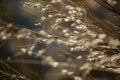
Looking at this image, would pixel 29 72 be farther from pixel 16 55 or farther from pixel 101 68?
pixel 101 68

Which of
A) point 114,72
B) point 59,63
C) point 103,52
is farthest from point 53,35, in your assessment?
point 114,72

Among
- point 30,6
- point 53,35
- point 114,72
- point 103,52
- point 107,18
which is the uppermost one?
point 30,6

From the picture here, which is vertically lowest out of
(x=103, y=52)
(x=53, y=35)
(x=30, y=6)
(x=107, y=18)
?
(x=103, y=52)

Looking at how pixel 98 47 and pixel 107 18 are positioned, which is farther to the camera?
pixel 107 18

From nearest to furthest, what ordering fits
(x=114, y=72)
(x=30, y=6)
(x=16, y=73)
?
(x=114, y=72) < (x=16, y=73) < (x=30, y=6)

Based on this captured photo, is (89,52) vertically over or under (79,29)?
under

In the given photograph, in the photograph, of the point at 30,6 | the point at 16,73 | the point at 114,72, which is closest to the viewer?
the point at 114,72

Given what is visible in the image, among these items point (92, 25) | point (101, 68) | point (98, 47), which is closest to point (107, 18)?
point (92, 25)

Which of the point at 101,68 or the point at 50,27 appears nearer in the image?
the point at 101,68

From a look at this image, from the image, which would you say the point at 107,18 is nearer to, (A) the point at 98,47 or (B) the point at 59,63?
(A) the point at 98,47
